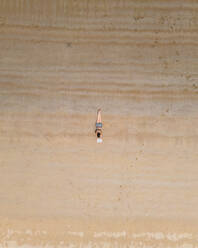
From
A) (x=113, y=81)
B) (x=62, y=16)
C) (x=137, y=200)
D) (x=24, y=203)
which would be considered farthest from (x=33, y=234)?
(x=62, y=16)

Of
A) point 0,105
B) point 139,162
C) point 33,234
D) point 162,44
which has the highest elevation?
point 162,44

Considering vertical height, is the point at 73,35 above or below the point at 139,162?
above

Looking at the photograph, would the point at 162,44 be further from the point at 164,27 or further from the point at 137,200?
the point at 137,200

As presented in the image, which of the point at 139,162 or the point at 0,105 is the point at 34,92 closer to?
the point at 0,105

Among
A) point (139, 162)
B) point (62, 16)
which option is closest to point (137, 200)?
point (139, 162)

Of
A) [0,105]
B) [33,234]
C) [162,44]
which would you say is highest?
[162,44]

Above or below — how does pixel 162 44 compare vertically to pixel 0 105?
above
